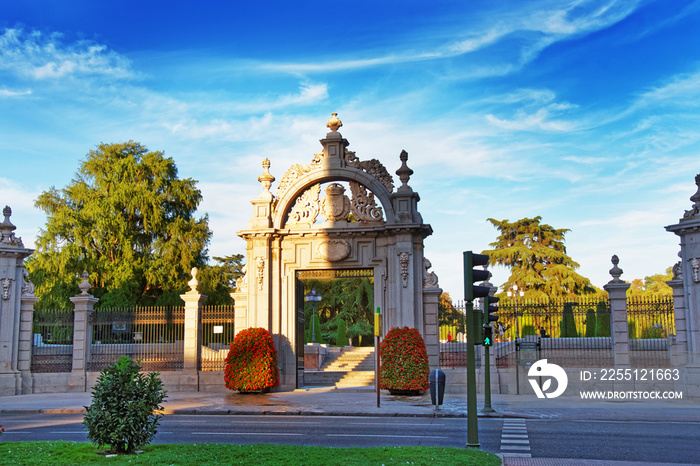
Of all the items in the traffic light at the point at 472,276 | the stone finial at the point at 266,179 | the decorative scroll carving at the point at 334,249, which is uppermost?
the stone finial at the point at 266,179

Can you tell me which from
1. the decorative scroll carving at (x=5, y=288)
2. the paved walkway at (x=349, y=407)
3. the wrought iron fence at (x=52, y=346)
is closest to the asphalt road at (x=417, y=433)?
the paved walkway at (x=349, y=407)

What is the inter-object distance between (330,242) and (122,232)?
2343cm

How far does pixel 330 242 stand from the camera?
23984mm

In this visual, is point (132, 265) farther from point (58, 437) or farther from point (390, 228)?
point (58, 437)

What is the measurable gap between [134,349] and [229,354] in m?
4.33

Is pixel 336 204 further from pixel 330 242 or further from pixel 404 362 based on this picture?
pixel 404 362

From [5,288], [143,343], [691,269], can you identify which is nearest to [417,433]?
[691,269]

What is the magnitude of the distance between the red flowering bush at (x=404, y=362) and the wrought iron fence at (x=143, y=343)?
7.87 m

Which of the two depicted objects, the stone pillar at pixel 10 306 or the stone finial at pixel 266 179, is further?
the stone finial at pixel 266 179

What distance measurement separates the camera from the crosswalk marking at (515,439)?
1073 cm

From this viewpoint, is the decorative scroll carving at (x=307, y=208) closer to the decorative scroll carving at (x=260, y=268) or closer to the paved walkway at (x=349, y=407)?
the decorative scroll carving at (x=260, y=268)

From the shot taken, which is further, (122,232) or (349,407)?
(122,232)

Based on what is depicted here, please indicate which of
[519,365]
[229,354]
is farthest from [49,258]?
[519,365]

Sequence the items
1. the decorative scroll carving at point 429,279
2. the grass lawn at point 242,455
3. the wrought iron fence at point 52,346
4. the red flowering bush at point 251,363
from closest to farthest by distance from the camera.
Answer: the grass lawn at point 242,455
the red flowering bush at point 251,363
the decorative scroll carving at point 429,279
the wrought iron fence at point 52,346
